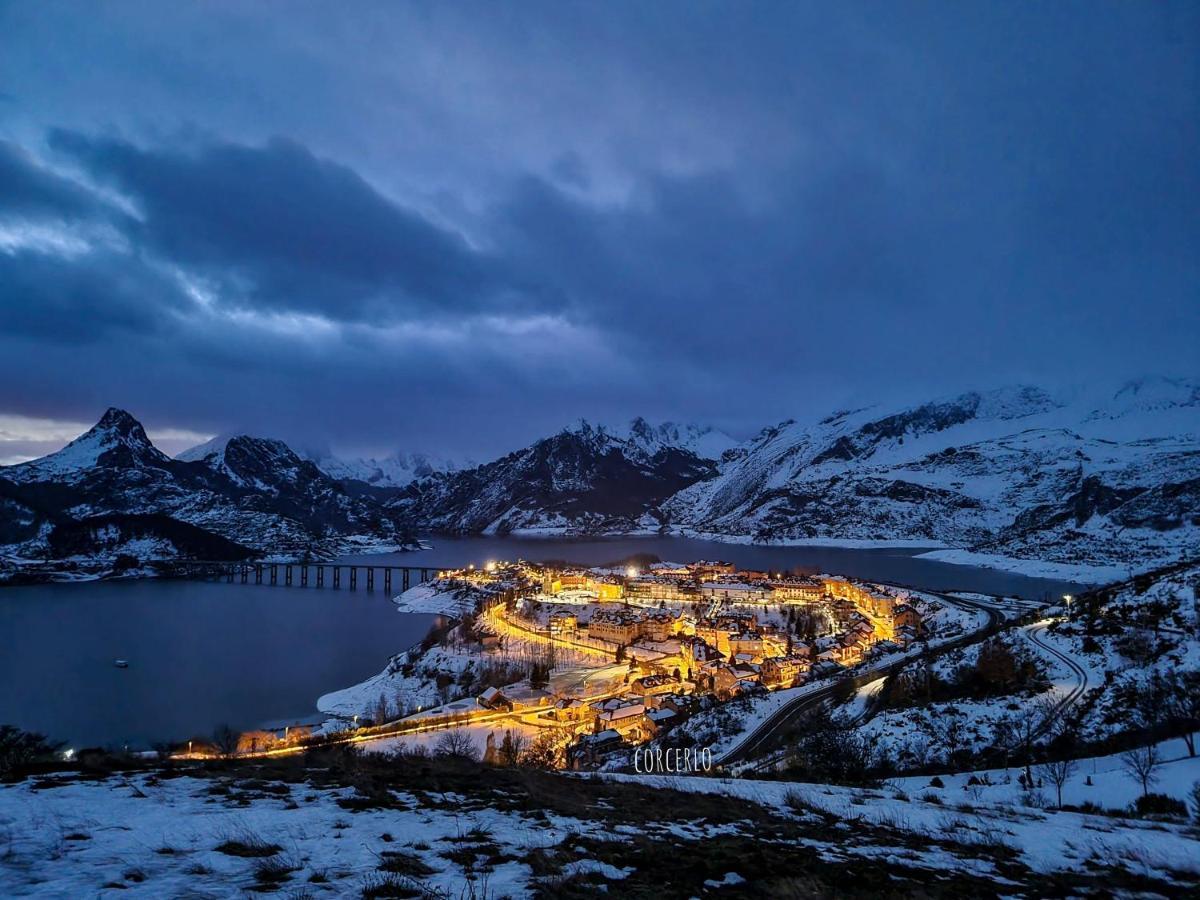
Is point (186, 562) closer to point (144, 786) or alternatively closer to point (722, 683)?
point (722, 683)

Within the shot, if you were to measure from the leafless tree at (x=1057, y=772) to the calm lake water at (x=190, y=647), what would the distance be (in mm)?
36771

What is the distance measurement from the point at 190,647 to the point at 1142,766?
64568 millimetres

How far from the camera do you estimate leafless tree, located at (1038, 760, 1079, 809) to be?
36.1 feet

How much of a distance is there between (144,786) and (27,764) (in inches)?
57.0

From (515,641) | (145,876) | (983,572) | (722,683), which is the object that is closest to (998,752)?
(145,876)

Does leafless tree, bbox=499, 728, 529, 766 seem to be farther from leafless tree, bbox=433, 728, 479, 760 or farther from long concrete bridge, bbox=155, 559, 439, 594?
long concrete bridge, bbox=155, 559, 439, 594

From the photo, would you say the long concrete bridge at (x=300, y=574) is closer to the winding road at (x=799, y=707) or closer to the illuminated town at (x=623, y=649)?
the illuminated town at (x=623, y=649)

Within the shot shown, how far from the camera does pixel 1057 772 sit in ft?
38.2

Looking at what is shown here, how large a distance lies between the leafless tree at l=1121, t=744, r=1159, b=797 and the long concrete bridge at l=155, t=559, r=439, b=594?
10011 centimetres

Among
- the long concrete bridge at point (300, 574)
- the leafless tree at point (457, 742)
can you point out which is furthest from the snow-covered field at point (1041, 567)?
the long concrete bridge at point (300, 574)

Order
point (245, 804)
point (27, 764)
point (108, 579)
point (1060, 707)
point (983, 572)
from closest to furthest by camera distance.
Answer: point (245, 804), point (27, 764), point (1060, 707), point (983, 572), point (108, 579)

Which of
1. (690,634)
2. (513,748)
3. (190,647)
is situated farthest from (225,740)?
(690,634)

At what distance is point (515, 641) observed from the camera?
55.6m

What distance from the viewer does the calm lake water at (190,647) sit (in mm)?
35719
